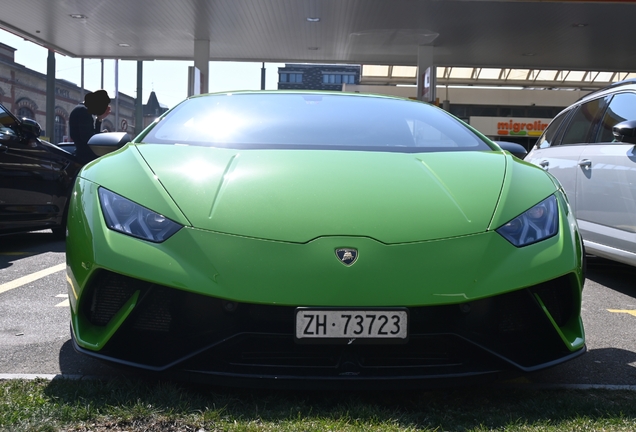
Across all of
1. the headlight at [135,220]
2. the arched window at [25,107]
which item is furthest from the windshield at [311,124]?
the arched window at [25,107]

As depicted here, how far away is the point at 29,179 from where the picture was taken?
6.59 metres

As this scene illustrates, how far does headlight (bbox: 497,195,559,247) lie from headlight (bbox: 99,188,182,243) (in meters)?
1.11

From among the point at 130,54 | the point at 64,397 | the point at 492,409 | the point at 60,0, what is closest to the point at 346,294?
the point at 492,409

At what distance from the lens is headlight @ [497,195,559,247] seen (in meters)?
2.38

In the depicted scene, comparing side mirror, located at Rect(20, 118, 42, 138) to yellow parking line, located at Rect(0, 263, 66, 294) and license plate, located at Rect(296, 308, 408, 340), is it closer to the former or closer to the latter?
yellow parking line, located at Rect(0, 263, 66, 294)

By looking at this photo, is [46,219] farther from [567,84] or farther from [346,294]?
[567,84]

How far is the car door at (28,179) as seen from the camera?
248 inches

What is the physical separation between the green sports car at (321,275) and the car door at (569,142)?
118 inches

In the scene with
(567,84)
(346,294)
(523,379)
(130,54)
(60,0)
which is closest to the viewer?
(346,294)

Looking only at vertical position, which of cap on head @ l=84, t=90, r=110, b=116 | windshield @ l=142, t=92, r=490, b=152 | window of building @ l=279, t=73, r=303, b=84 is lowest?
windshield @ l=142, t=92, r=490, b=152

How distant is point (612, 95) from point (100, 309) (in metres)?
4.35

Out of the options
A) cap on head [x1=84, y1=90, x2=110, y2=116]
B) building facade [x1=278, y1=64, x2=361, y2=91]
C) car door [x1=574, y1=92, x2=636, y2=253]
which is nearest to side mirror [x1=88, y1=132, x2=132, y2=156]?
car door [x1=574, y1=92, x2=636, y2=253]

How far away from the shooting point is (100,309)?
7.62ft

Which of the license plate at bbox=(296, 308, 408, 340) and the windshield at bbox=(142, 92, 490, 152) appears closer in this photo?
the license plate at bbox=(296, 308, 408, 340)
